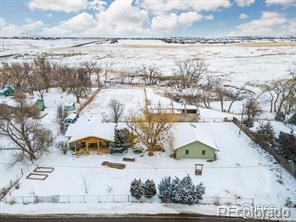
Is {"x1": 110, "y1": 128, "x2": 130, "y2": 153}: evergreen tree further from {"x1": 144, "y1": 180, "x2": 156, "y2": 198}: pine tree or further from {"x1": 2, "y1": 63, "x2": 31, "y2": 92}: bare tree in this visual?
{"x1": 2, "y1": 63, "x2": 31, "y2": 92}: bare tree

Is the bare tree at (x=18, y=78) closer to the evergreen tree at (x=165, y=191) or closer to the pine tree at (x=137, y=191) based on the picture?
the pine tree at (x=137, y=191)

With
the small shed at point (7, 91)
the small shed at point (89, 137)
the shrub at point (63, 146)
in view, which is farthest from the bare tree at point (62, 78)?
the shrub at point (63, 146)

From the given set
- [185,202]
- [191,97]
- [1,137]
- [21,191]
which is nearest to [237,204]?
[185,202]

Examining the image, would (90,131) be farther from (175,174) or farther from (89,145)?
(175,174)

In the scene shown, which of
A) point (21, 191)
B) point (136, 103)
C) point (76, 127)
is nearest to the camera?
point (21, 191)

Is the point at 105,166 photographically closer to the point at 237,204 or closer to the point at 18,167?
the point at 18,167

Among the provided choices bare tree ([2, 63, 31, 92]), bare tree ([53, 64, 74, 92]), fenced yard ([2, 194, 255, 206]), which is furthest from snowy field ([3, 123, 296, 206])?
bare tree ([2, 63, 31, 92])
